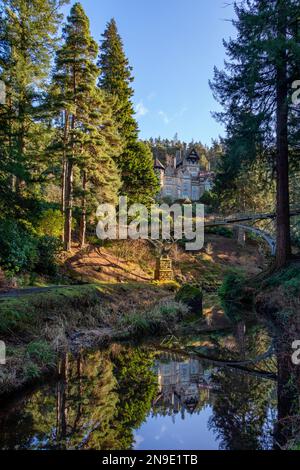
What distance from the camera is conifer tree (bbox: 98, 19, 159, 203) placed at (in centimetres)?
2703

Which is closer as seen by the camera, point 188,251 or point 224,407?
point 224,407

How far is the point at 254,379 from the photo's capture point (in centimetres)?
570

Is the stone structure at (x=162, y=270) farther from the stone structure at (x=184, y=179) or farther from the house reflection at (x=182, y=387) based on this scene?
the stone structure at (x=184, y=179)

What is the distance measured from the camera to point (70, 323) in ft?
26.7

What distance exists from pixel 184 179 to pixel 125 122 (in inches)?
1359

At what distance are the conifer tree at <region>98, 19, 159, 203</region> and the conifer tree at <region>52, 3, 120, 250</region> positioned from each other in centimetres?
656

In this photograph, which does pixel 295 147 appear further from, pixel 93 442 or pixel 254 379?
pixel 93 442

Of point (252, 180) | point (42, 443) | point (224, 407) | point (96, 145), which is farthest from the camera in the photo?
point (252, 180)

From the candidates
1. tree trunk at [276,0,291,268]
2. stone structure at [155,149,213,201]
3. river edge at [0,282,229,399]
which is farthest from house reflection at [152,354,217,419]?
stone structure at [155,149,213,201]

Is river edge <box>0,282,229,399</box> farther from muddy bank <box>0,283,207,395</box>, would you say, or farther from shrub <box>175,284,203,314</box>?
shrub <box>175,284,203,314</box>

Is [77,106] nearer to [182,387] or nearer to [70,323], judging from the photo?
[70,323]

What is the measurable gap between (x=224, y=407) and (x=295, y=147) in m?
13.7

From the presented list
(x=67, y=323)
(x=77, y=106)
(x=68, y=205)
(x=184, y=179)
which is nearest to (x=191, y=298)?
(x=67, y=323)
